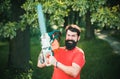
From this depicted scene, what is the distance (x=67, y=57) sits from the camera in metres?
5.23

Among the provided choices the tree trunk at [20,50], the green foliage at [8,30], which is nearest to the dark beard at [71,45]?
the green foliage at [8,30]

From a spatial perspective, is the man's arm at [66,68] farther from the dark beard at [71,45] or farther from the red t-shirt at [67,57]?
the dark beard at [71,45]

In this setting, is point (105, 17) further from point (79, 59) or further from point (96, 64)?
point (96, 64)

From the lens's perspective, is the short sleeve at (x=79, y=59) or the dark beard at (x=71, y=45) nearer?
the short sleeve at (x=79, y=59)

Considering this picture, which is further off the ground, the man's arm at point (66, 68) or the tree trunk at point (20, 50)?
the man's arm at point (66, 68)

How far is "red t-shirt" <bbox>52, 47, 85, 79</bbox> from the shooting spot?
518 cm

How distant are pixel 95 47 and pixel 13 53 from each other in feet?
42.1

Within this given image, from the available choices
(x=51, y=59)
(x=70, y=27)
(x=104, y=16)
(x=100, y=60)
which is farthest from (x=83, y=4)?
(x=100, y=60)

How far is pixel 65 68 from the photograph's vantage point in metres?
4.98

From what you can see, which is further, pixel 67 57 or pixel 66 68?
pixel 67 57

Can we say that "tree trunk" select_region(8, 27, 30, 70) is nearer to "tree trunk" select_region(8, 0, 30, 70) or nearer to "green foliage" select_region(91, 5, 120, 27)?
"tree trunk" select_region(8, 0, 30, 70)

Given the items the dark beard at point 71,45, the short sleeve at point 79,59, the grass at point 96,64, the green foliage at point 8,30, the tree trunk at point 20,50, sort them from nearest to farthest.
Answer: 1. the short sleeve at point 79,59
2. the dark beard at point 71,45
3. the green foliage at point 8,30
4. the tree trunk at point 20,50
5. the grass at point 96,64

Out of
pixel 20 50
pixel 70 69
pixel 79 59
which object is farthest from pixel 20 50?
pixel 70 69

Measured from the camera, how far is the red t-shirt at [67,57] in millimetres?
5176
